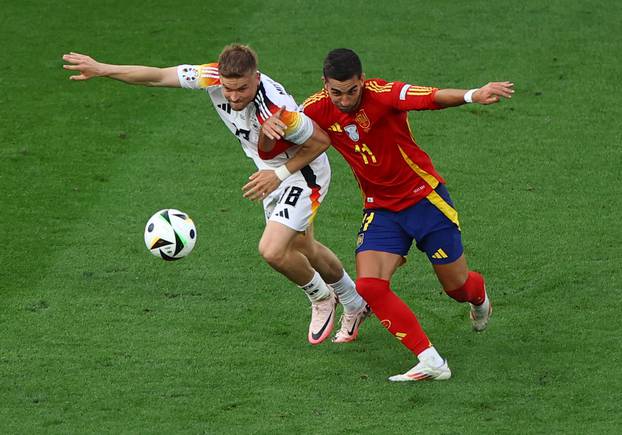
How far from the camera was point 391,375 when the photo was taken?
24.7 feet

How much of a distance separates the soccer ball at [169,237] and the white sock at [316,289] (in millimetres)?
847

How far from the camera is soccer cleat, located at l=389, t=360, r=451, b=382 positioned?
24.1ft

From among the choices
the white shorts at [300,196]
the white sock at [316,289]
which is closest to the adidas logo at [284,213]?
the white shorts at [300,196]

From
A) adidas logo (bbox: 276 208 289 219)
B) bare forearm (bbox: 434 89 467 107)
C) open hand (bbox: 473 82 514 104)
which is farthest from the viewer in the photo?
adidas logo (bbox: 276 208 289 219)

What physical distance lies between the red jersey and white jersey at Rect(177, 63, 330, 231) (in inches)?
7.3

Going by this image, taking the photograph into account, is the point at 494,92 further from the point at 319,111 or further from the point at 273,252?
the point at 273,252

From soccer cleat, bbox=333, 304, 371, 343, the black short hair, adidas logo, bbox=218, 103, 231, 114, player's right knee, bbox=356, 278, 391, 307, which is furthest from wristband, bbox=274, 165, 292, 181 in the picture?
soccer cleat, bbox=333, 304, 371, 343

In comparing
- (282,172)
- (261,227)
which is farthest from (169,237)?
(261,227)

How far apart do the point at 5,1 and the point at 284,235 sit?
8.21 m

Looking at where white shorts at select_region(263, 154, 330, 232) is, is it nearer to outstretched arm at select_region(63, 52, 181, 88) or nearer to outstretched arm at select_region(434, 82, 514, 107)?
outstretched arm at select_region(63, 52, 181, 88)

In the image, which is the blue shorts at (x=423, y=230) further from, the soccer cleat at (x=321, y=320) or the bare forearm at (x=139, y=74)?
the bare forearm at (x=139, y=74)

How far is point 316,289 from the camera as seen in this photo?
8.15 meters

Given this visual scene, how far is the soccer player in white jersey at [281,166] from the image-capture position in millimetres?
7586

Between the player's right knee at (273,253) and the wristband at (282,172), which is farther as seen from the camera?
the player's right knee at (273,253)
